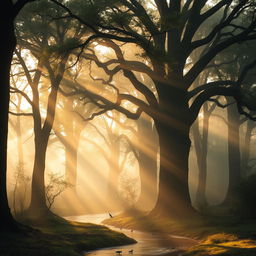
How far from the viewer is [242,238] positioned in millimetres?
17047

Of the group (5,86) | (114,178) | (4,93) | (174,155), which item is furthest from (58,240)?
(114,178)

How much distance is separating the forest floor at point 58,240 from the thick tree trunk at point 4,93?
640mm

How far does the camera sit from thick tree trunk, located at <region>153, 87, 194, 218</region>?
87.0ft

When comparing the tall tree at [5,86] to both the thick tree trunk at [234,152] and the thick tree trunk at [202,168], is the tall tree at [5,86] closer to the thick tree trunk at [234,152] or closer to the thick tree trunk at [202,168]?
the thick tree trunk at [234,152]

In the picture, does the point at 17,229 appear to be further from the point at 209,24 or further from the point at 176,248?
the point at 209,24

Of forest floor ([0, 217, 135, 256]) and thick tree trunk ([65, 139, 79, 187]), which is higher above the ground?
thick tree trunk ([65, 139, 79, 187])

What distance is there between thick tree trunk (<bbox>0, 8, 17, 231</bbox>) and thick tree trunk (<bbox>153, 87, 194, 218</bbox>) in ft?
44.6

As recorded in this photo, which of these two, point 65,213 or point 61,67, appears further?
point 65,213

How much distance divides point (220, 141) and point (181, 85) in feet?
123

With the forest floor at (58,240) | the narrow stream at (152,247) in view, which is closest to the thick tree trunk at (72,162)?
the forest floor at (58,240)

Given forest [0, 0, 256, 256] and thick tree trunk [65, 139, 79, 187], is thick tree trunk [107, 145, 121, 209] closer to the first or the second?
forest [0, 0, 256, 256]

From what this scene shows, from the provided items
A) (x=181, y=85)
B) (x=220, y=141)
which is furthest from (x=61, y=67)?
(x=220, y=141)

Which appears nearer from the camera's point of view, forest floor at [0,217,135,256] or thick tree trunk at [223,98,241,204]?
forest floor at [0,217,135,256]

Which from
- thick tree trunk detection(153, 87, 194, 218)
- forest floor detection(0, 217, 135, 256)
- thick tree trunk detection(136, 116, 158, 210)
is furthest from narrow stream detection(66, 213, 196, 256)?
thick tree trunk detection(136, 116, 158, 210)
